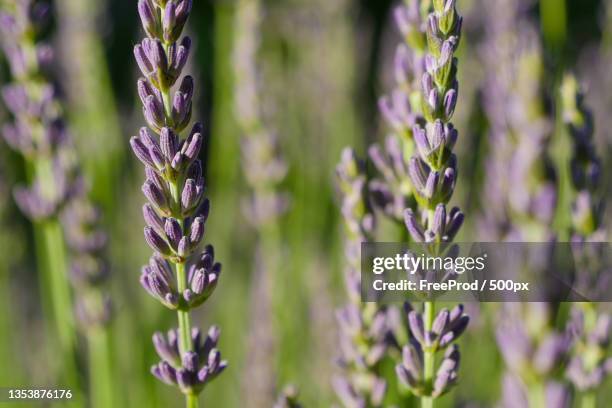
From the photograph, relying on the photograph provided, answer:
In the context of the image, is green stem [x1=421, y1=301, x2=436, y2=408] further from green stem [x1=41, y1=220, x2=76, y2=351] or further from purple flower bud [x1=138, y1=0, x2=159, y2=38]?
green stem [x1=41, y1=220, x2=76, y2=351]

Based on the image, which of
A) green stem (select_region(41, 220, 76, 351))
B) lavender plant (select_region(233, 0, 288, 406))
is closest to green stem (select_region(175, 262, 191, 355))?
green stem (select_region(41, 220, 76, 351))

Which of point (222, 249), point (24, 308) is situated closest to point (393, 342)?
point (222, 249)

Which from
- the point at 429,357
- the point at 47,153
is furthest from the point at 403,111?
the point at 47,153

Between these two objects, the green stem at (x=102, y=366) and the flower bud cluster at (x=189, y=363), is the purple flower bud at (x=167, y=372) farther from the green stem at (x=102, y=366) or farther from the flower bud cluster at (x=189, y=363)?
the green stem at (x=102, y=366)

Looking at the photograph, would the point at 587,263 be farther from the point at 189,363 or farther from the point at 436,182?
the point at 189,363

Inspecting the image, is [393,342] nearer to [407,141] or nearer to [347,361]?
[347,361]
